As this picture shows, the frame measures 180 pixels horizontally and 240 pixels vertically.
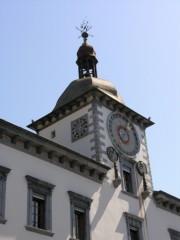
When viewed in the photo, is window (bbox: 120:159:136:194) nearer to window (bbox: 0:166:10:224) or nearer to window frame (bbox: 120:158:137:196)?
window frame (bbox: 120:158:137:196)

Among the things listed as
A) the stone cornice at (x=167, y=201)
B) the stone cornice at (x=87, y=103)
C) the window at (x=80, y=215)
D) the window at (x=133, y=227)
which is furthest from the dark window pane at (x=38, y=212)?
the stone cornice at (x=167, y=201)

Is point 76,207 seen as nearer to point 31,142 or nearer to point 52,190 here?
point 52,190

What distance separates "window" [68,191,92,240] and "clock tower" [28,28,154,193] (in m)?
3.68

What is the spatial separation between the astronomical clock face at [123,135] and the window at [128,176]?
2.45 ft

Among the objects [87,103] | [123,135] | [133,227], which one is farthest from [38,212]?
[123,135]

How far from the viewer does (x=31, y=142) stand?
72.8 ft

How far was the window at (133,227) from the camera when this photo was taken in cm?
2598

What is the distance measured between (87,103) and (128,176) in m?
5.50

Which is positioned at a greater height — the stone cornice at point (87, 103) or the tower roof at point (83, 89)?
the tower roof at point (83, 89)

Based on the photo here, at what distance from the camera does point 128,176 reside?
2847cm

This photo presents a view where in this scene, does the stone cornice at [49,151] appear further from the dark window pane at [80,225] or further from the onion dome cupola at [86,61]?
the onion dome cupola at [86,61]

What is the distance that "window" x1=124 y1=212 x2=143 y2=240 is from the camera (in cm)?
2598

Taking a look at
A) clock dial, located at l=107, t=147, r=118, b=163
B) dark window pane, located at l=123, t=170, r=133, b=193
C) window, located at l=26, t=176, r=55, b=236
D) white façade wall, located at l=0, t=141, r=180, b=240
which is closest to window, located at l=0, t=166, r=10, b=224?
white façade wall, located at l=0, t=141, r=180, b=240

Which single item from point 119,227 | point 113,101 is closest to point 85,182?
point 119,227
